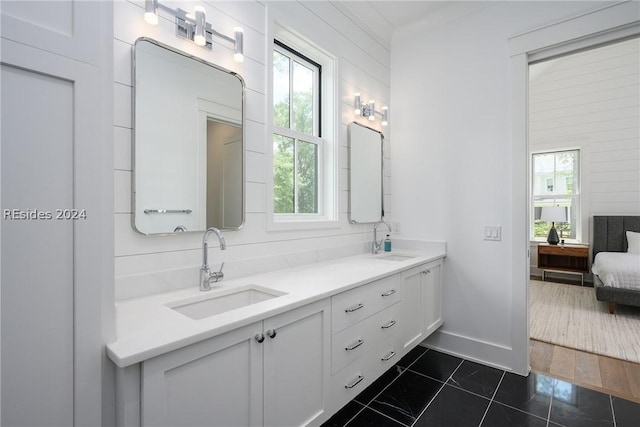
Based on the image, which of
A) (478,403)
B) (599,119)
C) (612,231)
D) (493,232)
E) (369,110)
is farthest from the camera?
(599,119)

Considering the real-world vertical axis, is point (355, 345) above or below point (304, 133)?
below

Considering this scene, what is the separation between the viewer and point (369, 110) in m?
2.78

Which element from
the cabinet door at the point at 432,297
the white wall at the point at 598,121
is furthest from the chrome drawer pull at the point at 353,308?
the white wall at the point at 598,121

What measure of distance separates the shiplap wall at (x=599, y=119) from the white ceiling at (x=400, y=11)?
3756 mm

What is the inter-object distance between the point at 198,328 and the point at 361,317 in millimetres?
988

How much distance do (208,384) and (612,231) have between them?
19.8 ft

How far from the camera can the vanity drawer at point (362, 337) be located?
159cm

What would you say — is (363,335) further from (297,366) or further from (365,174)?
(365,174)

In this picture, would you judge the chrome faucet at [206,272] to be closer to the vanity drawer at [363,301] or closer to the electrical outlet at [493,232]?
the vanity drawer at [363,301]

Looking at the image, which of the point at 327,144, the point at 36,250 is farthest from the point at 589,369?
the point at 36,250

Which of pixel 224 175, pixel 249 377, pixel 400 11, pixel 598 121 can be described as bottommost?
pixel 249 377

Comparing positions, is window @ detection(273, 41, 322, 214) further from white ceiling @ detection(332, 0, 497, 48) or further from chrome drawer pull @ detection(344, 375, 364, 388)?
chrome drawer pull @ detection(344, 375, 364, 388)

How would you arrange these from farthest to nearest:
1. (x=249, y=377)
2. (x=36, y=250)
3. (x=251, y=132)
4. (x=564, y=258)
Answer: (x=564, y=258) → (x=251, y=132) → (x=249, y=377) → (x=36, y=250)

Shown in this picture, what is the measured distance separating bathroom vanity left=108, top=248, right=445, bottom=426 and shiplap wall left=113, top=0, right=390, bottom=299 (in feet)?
0.43
